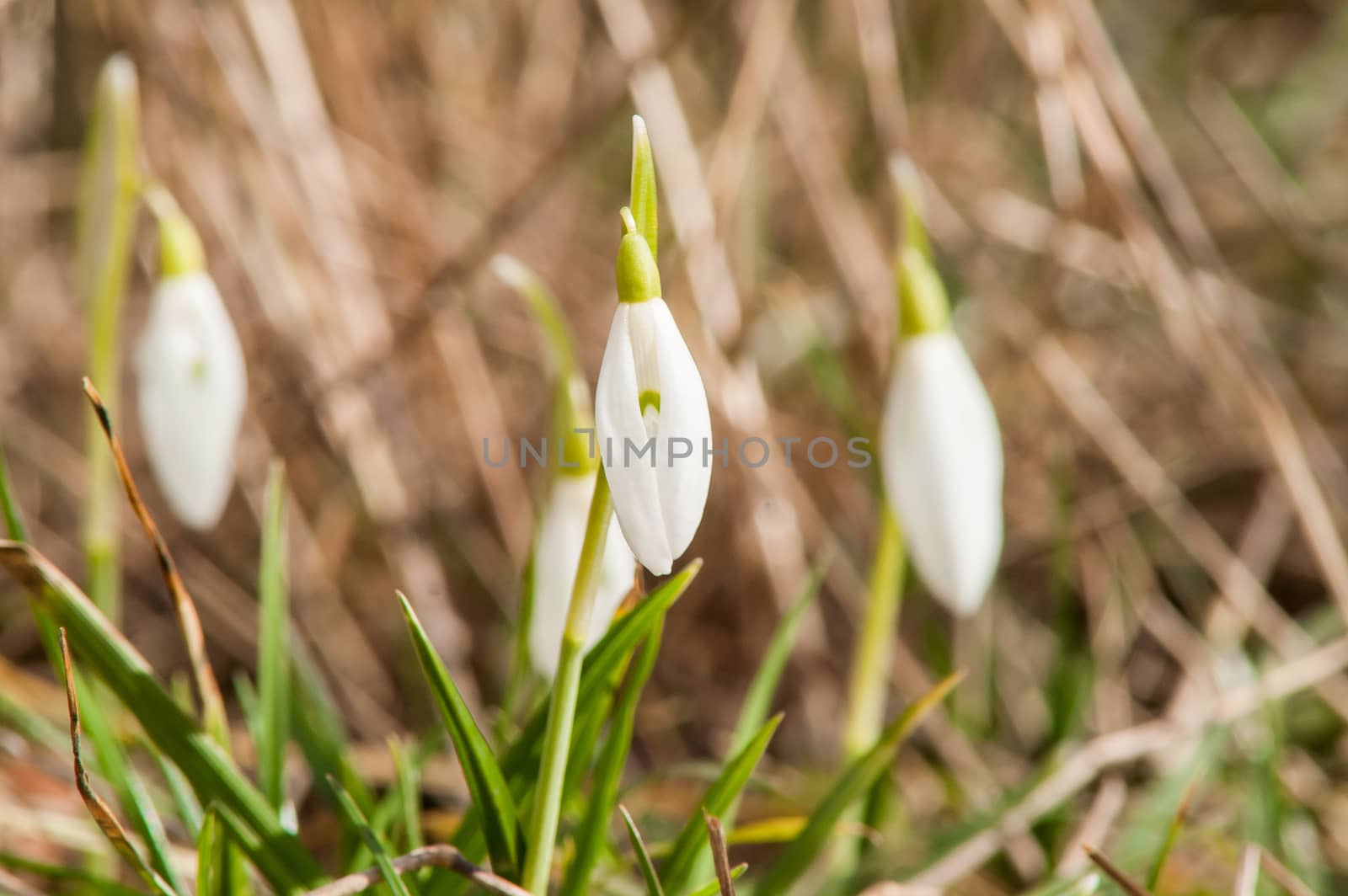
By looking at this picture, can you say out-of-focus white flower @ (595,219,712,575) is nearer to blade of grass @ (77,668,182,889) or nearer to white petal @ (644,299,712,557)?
white petal @ (644,299,712,557)

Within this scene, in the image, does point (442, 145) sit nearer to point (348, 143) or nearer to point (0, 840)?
point (348, 143)

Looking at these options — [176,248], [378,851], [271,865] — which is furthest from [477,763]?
[176,248]

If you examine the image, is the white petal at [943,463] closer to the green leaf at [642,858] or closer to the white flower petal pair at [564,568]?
the white flower petal pair at [564,568]

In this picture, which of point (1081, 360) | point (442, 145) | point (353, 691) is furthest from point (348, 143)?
point (1081, 360)

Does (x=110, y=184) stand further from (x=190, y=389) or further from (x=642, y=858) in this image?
(x=642, y=858)

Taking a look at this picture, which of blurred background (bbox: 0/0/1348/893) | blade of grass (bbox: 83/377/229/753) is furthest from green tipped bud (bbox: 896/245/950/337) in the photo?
blade of grass (bbox: 83/377/229/753)

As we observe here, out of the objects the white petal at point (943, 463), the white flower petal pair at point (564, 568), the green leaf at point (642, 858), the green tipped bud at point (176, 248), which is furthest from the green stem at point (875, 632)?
the green tipped bud at point (176, 248)
